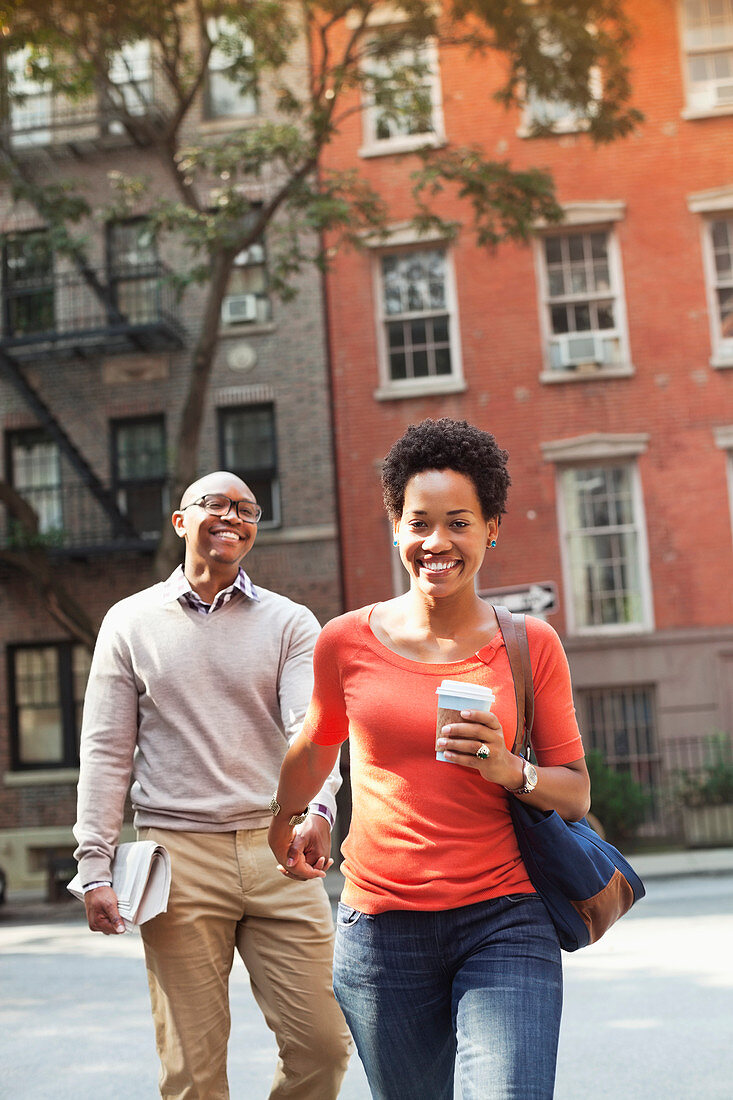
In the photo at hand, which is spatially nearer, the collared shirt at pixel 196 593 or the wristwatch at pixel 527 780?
the wristwatch at pixel 527 780

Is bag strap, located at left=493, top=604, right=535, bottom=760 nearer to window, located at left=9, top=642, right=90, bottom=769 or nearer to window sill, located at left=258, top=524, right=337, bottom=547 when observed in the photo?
window sill, located at left=258, top=524, right=337, bottom=547

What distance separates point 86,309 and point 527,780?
19282 mm

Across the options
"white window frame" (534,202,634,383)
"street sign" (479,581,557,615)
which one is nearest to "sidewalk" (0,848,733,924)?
"street sign" (479,581,557,615)

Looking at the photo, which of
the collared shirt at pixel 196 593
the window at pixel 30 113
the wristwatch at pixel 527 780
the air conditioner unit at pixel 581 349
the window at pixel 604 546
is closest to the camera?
the wristwatch at pixel 527 780

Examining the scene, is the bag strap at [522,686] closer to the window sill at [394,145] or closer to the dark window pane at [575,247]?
Result: the dark window pane at [575,247]

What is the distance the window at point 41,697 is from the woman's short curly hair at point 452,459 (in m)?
18.2

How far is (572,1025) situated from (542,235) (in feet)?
50.1

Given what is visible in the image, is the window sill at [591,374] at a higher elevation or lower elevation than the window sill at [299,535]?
higher

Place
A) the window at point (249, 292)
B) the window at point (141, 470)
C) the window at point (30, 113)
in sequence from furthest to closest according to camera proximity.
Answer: the window at point (30, 113) < the window at point (141, 470) < the window at point (249, 292)

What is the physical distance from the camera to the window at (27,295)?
20.6 metres

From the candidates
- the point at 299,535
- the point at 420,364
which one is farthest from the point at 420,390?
the point at 299,535

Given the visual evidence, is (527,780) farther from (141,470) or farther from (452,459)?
(141,470)

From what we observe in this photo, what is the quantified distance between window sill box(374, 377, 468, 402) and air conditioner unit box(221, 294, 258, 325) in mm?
2517

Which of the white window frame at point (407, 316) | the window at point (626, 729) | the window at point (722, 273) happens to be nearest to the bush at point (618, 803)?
the window at point (626, 729)
